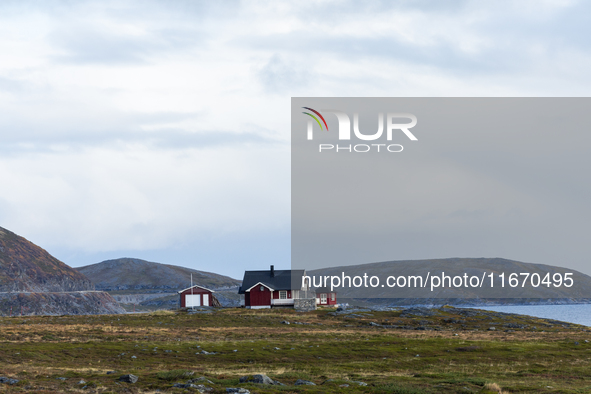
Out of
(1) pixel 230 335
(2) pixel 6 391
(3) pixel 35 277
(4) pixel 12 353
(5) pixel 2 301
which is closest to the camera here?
(2) pixel 6 391

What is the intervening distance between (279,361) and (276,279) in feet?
231

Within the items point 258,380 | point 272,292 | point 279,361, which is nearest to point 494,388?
point 258,380

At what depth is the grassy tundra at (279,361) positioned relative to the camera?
82.8 ft

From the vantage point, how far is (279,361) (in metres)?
38.7

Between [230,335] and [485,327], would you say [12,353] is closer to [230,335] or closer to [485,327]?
[230,335]

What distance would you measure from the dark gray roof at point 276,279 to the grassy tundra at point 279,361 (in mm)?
40601

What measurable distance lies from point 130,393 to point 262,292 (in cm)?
8374

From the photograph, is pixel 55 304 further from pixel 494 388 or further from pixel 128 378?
pixel 494 388

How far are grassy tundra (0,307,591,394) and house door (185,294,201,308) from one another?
43.1 meters

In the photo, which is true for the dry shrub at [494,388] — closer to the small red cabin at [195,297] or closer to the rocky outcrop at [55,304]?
the small red cabin at [195,297]

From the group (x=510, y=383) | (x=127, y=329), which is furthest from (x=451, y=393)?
(x=127, y=329)

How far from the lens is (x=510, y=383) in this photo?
28.3m

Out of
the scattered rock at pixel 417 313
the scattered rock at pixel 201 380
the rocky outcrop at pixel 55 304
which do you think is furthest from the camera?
the rocky outcrop at pixel 55 304

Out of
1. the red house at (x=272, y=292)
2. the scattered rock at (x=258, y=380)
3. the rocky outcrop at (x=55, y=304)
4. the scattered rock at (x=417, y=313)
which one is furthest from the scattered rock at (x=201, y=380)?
the rocky outcrop at (x=55, y=304)
